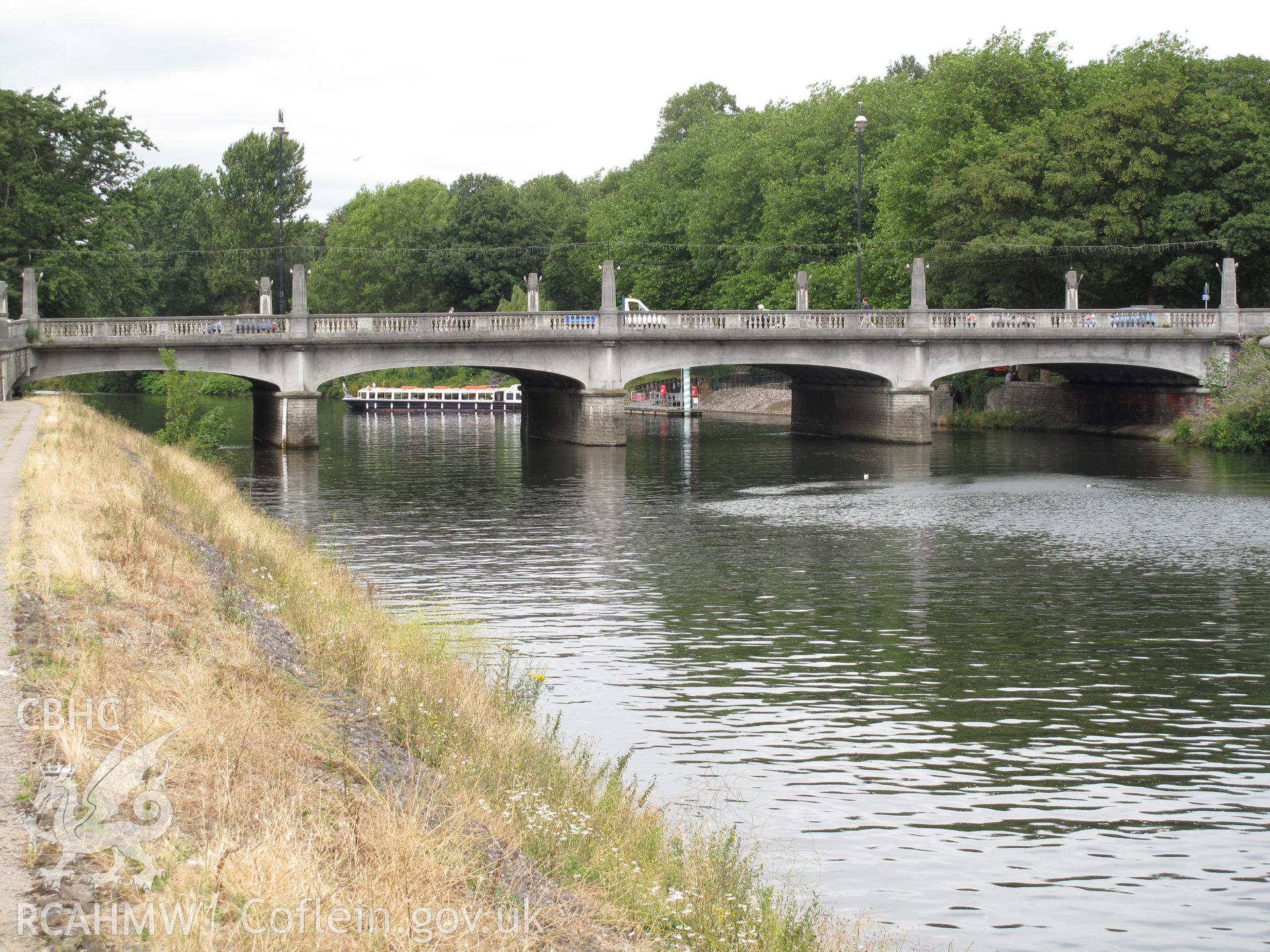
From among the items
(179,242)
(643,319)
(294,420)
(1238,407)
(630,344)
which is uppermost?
(179,242)

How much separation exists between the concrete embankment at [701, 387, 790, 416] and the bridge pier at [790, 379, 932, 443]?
1432 centimetres

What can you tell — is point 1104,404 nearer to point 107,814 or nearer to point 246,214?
point 107,814

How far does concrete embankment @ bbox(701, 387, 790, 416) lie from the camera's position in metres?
93.6

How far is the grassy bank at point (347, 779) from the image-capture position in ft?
25.1

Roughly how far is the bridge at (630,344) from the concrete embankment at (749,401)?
29.9 m

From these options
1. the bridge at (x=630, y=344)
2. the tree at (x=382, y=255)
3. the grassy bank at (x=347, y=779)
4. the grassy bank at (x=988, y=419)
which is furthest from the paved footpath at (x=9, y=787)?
the tree at (x=382, y=255)

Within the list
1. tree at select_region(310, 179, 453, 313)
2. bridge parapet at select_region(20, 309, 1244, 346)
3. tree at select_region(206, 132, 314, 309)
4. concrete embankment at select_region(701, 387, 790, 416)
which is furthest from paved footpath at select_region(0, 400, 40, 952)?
tree at select_region(206, 132, 314, 309)

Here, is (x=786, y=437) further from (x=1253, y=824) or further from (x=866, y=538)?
(x=1253, y=824)

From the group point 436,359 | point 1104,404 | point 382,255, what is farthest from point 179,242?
point 1104,404

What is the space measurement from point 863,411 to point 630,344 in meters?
12.9

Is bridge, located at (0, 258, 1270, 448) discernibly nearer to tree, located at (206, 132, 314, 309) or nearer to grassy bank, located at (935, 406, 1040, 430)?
grassy bank, located at (935, 406, 1040, 430)

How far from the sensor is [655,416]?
311 ft

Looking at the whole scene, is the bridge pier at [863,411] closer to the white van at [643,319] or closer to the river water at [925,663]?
the white van at [643,319]

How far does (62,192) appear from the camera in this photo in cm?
7181
